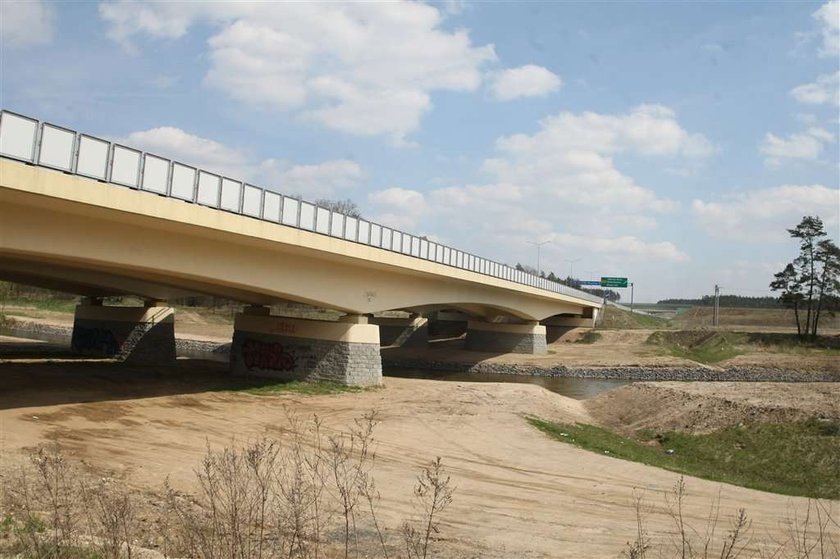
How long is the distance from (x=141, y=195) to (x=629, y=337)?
66670 millimetres

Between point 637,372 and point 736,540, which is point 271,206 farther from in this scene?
point 637,372

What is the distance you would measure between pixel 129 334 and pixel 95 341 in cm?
351

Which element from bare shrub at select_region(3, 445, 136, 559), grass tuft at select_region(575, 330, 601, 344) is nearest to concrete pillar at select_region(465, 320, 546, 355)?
grass tuft at select_region(575, 330, 601, 344)

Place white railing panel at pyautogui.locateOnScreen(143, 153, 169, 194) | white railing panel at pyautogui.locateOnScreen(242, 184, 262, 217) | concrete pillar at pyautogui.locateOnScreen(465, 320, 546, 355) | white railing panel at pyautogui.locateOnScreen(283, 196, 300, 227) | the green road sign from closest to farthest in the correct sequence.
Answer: white railing panel at pyautogui.locateOnScreen(143, 153, 169, 194)
white railing panel at pyautogui.locateOnScreen(242, 184, 262, 217)
white railing panel at pyautogui.locateOnScreen(283, 196, 300, 227)
concrete pillar at pyautogui.locateOnScreen(465, 320, 546, 355)
the green road sign

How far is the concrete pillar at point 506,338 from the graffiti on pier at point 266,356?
3435 cm

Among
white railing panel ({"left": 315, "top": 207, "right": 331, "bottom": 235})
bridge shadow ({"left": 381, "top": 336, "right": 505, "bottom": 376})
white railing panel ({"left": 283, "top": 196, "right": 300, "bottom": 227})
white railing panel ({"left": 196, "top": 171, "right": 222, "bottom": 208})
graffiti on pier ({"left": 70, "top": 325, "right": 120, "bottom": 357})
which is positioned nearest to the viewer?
white railing panel ({"left": 196, "top": 171, "right": 222, "bottom": 208})

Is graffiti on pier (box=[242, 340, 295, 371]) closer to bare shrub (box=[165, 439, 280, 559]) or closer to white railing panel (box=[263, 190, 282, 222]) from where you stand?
white railing panel (box=[263, 190, 282, 222])

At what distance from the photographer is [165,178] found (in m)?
20.9

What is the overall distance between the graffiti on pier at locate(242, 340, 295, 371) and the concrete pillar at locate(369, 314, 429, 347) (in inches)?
1376

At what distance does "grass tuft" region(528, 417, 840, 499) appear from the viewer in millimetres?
18250

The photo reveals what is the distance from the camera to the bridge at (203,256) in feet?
59.2

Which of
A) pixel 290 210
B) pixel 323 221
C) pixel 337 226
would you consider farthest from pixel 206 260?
pixel 337 226

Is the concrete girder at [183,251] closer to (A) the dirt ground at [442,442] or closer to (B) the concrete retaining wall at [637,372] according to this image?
(A) the dirt ground at [442,442]

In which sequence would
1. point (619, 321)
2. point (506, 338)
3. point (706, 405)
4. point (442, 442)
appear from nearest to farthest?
point (442, 442) < point (706, 405) < point (506, 338) < point (619, 321)
